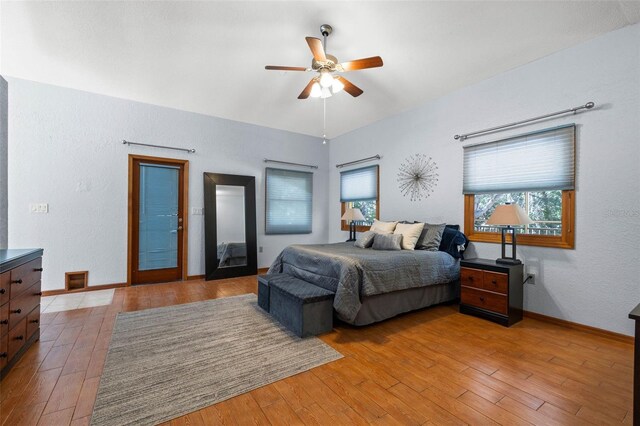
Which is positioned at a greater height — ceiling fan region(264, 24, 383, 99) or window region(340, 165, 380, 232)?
ceiling fan region(264, 24, 383, 99)

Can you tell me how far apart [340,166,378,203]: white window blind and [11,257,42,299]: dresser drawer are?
14.4 feet

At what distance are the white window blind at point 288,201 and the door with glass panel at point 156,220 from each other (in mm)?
1540

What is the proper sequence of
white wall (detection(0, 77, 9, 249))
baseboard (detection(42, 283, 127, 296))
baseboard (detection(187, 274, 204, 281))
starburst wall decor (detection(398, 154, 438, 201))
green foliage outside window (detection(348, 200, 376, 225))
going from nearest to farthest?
white wall (detection(0, 77, 9, 249))
baseboard (detection(42, 283, 127, 296))
starburst wall decor (detection(398, 154, 438, 201))
baseboard (detection(187, 274, 204, 281))
green foliage outside window (detection(348, 200, 376, 225))

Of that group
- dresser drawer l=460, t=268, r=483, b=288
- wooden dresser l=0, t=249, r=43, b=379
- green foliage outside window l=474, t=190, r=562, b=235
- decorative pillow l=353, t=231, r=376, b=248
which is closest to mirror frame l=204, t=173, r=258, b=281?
decorative pillow l=353, t=231, r=376, b=248

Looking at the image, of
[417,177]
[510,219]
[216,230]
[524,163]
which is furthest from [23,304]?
[524,163]

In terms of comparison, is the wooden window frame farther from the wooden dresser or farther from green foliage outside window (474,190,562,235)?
the wooden dresser

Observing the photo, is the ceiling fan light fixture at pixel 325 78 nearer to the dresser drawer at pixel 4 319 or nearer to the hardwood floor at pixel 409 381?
the hardwood floor at pixel 409 381

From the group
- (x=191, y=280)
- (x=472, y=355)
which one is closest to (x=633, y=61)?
(x=472, y=355)

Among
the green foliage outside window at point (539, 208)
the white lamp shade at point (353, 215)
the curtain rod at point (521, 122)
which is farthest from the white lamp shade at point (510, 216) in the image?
the white lamp shade at point (353, 215)

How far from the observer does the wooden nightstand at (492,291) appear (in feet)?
9.06

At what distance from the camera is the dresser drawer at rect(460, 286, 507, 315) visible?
2.78 metres

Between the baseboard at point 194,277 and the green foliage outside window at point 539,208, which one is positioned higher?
the green foliage outside window at point 539,208

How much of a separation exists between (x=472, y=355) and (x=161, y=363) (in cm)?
236

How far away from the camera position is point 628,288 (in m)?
2.43
